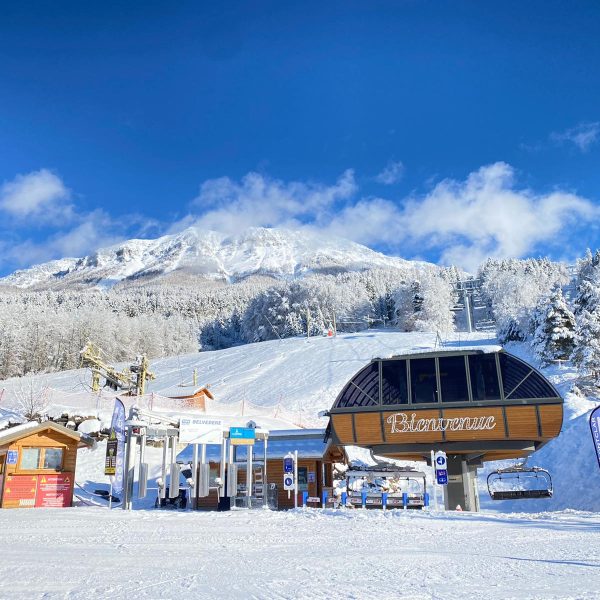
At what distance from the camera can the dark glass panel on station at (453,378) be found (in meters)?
21.0

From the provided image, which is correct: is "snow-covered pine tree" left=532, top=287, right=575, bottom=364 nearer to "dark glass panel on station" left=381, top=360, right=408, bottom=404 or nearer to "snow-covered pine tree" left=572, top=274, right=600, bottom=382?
"snow-covered pine tree" left=572, top=274, right=600, bottom=382

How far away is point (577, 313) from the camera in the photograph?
47.9m

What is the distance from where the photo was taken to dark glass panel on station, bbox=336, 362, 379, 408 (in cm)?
2172

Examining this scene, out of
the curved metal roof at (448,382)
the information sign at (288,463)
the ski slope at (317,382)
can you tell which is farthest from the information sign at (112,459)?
the ski slope at (317,382)

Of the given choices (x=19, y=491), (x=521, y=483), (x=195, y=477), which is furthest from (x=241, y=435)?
(x=521, y=483)

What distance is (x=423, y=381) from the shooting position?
71.5 feet

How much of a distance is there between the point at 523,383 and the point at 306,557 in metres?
14.0

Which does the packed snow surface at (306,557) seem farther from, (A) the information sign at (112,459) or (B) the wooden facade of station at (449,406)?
(B) the wooden facade of station at (449,406)

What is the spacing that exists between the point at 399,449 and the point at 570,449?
35.7ft

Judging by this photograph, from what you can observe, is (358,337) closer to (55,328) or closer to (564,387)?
(564,387)

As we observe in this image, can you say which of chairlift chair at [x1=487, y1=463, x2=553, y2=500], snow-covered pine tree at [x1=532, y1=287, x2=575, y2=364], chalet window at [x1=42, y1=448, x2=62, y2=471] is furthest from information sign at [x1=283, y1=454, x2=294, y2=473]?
snow-covered pine tree at [x1=532, y1=287, x2=575, y2=364]

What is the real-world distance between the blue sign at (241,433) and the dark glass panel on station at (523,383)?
9.17m

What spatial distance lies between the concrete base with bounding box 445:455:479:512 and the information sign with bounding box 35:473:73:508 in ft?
45.2

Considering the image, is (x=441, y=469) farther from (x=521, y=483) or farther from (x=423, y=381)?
(x=521, y=483)
